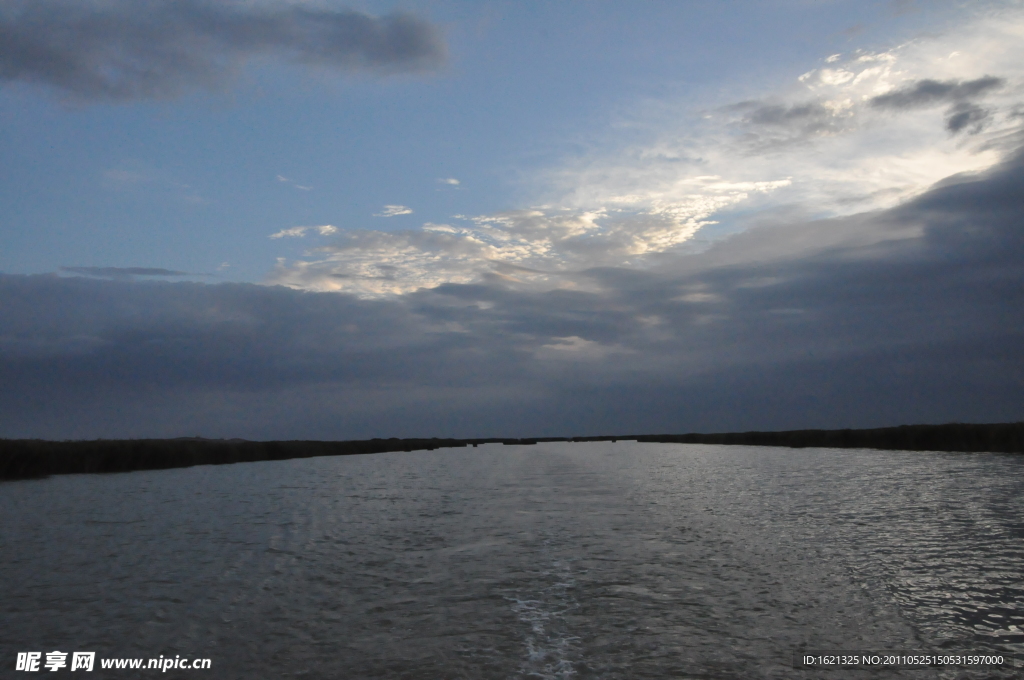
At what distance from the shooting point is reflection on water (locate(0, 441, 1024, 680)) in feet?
29.2

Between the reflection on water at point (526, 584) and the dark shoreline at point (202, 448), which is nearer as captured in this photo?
the reflection on water at point (526, 584)

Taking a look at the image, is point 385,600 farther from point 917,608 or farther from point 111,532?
point 111,532

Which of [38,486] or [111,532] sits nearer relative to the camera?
[111,532]

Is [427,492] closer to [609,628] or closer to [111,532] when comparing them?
[111,532]

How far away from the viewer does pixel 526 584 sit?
42.3ft

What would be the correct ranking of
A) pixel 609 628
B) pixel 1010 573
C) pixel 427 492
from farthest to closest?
pixel 427 492
pixel 1010 573
pixel 609 628

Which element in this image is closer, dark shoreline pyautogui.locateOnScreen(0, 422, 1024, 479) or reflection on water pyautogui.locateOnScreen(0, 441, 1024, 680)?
reflection on water pyautogui.locateOnScreen(0, 441, 1024, 680)

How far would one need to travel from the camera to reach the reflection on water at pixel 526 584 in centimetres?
890

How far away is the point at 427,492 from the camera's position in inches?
1328

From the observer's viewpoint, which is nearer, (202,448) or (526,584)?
(526,584)

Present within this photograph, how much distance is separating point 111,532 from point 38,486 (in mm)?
23149

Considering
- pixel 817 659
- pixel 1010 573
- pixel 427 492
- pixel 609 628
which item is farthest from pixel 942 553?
pixel 427 492

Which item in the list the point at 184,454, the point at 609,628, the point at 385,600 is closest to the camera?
the point at 609,628

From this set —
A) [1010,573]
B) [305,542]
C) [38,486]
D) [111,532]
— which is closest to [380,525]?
[305,542]
